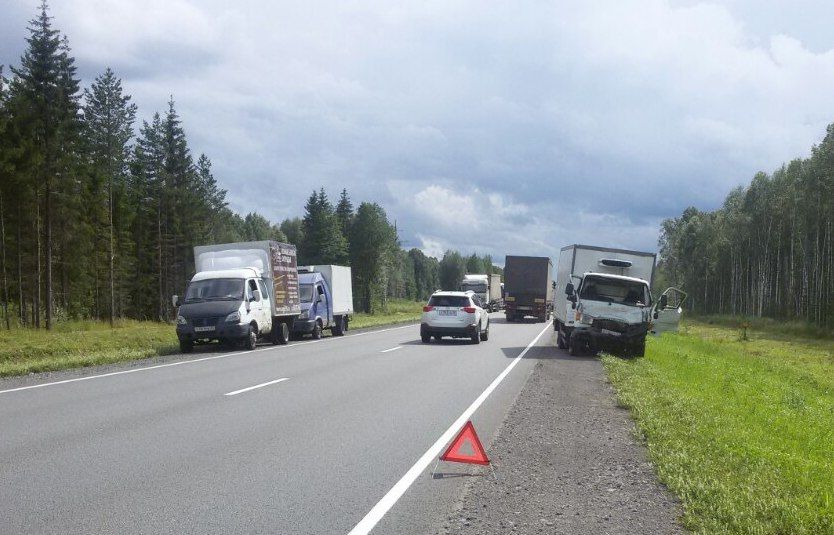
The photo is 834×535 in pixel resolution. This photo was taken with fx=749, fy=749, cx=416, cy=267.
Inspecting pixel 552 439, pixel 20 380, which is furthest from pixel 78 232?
pixel 552 439

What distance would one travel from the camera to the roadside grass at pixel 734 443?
5586 millimetres

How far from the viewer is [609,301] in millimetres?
21406

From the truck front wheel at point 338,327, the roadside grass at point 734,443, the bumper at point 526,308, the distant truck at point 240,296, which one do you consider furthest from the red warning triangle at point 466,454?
the bumper at point 526,308

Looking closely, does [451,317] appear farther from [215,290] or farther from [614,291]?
[215,290]

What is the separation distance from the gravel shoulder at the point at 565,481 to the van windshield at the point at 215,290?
13469 millimetres

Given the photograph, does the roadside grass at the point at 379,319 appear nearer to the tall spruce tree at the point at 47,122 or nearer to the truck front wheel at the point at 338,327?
the truck front wheel at the point at 338,327

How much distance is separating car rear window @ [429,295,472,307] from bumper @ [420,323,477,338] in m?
0.77

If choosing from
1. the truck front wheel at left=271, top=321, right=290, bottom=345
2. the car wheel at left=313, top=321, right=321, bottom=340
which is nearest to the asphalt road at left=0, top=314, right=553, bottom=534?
the truck front wheel at left=271, top=321, right=290, bottom=345

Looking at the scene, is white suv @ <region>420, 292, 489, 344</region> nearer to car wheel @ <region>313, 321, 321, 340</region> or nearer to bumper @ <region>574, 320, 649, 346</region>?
bumper @ <region>574, 320, 649, 346</region>

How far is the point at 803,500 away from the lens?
6012 millimetres

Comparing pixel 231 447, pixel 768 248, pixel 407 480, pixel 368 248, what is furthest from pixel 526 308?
pixel 368 248

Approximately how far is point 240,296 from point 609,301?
10.9 metres

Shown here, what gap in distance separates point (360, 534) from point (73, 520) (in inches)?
80.4

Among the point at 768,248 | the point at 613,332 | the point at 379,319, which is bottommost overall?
the point at 379,319
